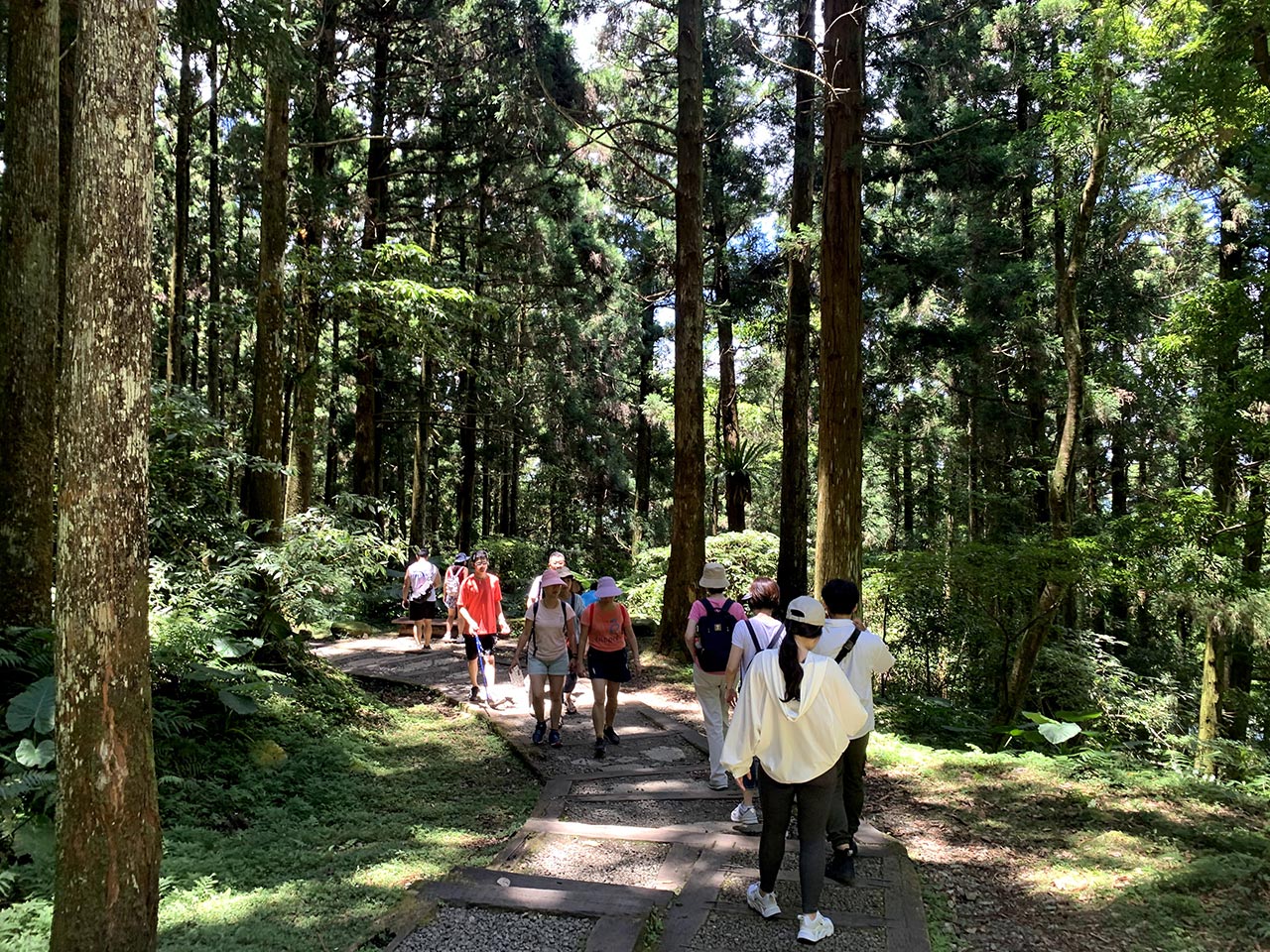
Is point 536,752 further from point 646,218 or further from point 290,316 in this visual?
point 646,218

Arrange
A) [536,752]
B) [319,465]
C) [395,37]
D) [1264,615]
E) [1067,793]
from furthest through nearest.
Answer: [319,465] → [395,37] → [1264,615] → [536,752] → [1067,793]

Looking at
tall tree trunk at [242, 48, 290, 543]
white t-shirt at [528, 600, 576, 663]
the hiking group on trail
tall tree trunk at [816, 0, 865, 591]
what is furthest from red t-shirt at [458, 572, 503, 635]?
tall tree trunk at [816, 0, 865, 591]

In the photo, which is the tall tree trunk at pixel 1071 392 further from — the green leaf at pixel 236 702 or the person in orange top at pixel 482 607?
the green leaf at pixel 236 702

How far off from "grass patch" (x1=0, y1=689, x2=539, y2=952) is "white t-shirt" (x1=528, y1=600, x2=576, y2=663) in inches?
44.1

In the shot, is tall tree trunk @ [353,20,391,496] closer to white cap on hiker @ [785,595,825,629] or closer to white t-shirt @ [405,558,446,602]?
white t-shirt @ [405,558,446,602]

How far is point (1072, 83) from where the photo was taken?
1039 cm

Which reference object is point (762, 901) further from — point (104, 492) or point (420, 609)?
point (420, 609)

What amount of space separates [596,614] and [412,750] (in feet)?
8.20

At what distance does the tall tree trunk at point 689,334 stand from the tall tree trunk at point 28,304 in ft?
24.6

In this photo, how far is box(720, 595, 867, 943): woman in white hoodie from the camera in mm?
3770

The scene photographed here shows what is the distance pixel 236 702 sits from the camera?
A: 20.7 ft

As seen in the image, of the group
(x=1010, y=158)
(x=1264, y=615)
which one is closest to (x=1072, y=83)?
(x=1010, y=158)

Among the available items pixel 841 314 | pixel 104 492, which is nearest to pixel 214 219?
pixel 841 314

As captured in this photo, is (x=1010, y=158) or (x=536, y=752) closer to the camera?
(x=536, y=752)
